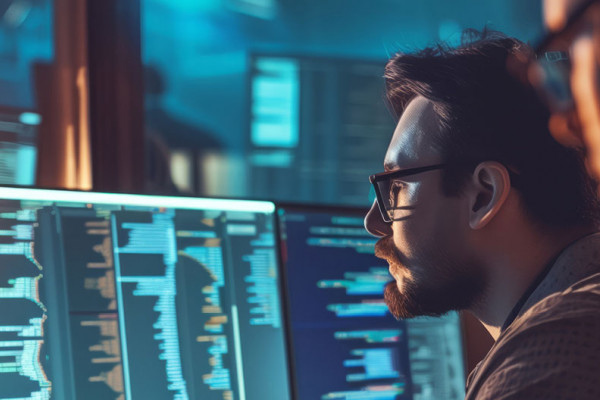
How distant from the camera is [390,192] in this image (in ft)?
3.06

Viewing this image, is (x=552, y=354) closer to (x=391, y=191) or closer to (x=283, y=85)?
(x=391, y=191)

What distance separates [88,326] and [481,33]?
0.71m

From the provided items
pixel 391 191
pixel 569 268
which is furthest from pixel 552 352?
pixel 391 191

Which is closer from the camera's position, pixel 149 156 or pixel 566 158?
pixel 566 158

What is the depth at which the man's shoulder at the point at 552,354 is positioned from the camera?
0.60 m

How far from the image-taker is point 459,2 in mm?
2424

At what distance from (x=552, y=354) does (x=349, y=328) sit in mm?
469

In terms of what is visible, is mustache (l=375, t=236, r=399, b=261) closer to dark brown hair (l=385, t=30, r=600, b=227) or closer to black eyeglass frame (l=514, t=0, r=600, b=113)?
dark brown hair (l=385, t=30, r=600, b=227)

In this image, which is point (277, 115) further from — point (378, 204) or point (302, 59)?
point (378, 204)

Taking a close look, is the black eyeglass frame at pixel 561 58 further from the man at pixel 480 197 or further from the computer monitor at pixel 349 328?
the computer monitor at pixel 349 328

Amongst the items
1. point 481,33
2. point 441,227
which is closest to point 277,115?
point 481,33

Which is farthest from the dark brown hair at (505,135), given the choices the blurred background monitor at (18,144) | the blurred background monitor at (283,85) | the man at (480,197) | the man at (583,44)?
the blurred background monitor at (283,85)

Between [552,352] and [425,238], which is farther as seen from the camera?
[425,238]

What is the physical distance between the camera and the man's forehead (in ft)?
2.93
